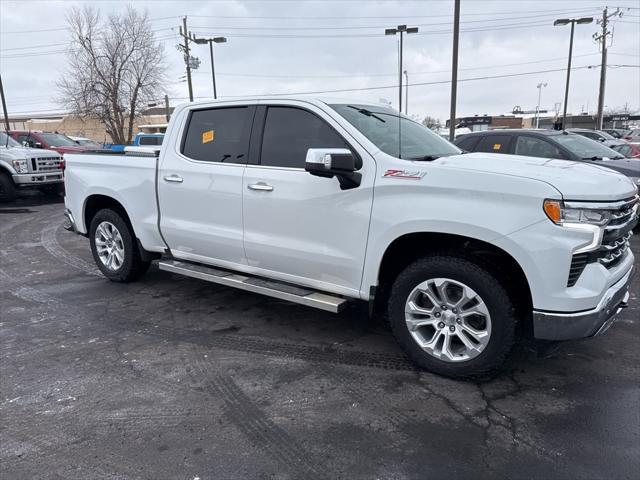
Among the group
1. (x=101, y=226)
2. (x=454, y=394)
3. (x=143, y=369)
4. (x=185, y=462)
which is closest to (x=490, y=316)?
(x=454, y=394)

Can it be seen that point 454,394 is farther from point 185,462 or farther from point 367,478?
point 185,462

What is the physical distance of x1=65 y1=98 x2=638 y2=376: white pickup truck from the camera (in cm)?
299

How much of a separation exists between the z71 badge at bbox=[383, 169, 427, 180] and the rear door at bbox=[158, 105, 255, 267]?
1.43 metres

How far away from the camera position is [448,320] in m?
3.42

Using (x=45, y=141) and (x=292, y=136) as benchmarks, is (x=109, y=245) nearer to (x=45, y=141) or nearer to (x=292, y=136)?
(x=292, y=136)

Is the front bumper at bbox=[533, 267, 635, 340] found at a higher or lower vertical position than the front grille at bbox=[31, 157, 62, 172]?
lower

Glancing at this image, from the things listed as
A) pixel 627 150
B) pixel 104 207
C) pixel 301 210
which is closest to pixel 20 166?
pixel 104 207

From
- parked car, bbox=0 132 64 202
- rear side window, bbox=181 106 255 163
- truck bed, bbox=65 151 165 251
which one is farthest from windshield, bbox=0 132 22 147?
rear side window, bbox=181 106 255 163

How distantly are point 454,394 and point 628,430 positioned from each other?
3.30ft

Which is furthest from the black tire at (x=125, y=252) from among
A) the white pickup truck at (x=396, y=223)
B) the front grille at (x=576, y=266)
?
the front grille at (x=576, y=266)

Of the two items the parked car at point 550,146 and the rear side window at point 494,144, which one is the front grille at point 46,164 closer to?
the parked car at point 550,146

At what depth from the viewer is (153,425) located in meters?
3.03

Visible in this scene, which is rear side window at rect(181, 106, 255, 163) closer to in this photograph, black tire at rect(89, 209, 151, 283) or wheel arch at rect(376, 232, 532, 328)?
black tire at rect(89, 209, 151, 283)

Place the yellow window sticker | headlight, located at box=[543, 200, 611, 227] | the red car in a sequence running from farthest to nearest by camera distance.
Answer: the red car → the yellow window sticker → headlight, located at box=[543, 200, 611, 227]
